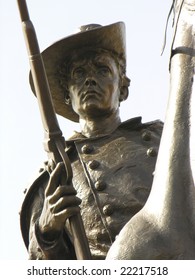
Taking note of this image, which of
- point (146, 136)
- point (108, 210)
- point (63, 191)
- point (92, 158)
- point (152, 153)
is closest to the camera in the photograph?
point (63, 191)

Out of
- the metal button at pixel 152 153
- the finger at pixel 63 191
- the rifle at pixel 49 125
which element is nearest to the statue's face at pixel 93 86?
the metal button at pixel 152 153

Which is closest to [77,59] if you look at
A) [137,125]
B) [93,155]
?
[137,125]

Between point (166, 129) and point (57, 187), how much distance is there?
58.0 inches

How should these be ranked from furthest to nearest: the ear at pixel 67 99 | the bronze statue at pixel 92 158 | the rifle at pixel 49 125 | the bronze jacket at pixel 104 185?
the ear at pixel 67 99 → the bronze jacket at pixel 104 185 → the bronze statue at pixel 92 158 → the rifle at pixel 49 125

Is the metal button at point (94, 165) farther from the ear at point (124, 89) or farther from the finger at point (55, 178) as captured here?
the ear at point (124, 89)

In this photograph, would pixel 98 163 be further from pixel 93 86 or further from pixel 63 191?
pixel 63 191

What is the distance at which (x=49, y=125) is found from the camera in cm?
917

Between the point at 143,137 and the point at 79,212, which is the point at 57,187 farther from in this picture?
the point at 143,137

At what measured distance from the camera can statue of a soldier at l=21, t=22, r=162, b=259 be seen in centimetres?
939

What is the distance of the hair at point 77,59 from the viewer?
1041 centimetres

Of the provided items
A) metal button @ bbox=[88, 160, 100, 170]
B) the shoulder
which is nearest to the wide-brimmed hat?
the shoulder

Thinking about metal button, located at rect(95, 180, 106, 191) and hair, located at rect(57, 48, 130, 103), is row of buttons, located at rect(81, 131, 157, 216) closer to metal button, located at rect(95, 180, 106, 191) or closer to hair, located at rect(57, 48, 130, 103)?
metal button, located at rect(95, 180, 106, 191)

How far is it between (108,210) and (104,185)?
0.81 feet

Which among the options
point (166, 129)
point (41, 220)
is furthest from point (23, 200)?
point (166, 129)
